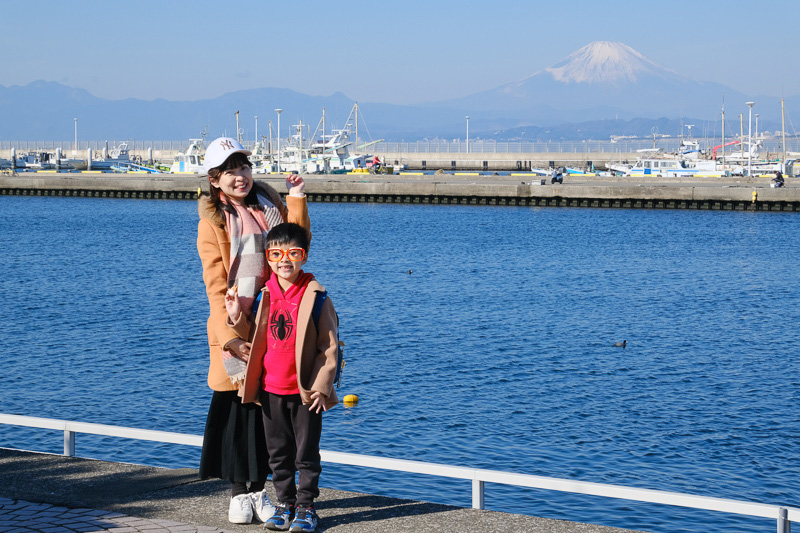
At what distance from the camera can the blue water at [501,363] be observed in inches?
500

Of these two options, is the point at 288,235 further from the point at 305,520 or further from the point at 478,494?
the point at 478,494

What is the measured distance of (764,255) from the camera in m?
40.6

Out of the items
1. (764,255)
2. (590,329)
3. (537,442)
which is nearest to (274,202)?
(537,442)

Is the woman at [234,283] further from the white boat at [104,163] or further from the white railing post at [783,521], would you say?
the white boat at [104,163]

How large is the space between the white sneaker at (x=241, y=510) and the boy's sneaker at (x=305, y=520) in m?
0.29

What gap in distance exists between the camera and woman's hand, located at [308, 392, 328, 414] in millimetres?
5293

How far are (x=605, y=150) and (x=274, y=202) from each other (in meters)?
132

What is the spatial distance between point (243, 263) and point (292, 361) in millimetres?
617

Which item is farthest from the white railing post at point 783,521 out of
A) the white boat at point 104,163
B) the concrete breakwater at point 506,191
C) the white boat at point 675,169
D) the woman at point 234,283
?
the white boat at point 104,163

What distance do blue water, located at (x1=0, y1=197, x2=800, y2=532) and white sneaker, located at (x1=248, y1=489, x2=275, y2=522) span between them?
5.94 m

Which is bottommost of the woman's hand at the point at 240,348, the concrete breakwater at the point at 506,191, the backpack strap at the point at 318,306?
the woman's hand at the point at 240,348

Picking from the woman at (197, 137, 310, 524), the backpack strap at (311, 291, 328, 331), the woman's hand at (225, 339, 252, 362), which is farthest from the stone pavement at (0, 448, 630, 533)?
the backpack strap at (311, 291, 328, 331)

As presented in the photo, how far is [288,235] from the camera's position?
5312 mm

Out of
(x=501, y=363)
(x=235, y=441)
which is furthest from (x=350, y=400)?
(x=235, y=441)
